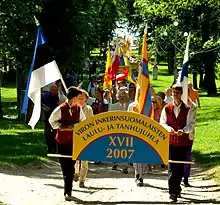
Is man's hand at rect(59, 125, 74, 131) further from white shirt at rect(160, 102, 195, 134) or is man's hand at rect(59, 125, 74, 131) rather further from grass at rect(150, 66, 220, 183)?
grass at rect(150, 66, 220, 183)

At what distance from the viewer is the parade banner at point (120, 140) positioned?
1124cm

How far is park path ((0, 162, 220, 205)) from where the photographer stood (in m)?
11.5

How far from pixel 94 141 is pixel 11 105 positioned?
3228 centimetres

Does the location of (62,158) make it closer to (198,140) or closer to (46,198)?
(46,198)

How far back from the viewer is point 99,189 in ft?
42.2

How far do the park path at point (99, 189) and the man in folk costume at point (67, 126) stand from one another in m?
0.38

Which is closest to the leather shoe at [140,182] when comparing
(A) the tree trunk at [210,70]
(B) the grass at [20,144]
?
(B) the grass at [20,144]

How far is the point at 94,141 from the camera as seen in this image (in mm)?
11383

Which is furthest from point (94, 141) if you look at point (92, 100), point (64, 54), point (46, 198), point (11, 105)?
point (11, 105)

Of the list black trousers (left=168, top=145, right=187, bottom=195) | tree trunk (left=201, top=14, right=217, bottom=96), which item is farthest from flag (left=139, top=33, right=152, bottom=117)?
tree trunk (left=201, top=14, right=217, bottom=96)

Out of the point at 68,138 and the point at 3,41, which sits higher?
the point at 3,41

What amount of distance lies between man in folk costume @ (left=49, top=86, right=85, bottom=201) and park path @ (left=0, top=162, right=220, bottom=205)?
382 mm

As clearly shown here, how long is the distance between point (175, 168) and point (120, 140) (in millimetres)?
1071

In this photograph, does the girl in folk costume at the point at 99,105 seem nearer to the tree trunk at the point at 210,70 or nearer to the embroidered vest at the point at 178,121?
the embroidered vest at the point at 178,121
